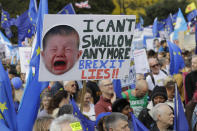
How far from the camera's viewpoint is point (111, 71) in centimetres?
430

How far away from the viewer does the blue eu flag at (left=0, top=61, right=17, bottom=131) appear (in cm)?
403

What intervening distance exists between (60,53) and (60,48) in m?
0.05

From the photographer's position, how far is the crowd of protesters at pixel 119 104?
393 centimetres

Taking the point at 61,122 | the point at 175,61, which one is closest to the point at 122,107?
the point at 61,122

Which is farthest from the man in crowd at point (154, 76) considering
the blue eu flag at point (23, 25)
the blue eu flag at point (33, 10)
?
the blue eu flag at point (23, 25)

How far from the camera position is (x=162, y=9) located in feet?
161

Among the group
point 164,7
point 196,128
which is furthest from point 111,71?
point 164,7

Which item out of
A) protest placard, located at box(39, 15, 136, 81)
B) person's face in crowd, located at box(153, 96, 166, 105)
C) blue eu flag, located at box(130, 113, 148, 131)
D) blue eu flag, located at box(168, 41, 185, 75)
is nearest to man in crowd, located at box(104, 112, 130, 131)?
blue eu flag, located at box(130, 113, 148, 131)

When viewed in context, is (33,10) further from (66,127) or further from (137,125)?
(66,127)

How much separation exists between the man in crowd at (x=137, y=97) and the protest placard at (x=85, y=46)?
1.48 meters

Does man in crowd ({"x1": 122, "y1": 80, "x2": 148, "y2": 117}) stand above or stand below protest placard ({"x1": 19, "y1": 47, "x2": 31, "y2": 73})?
below

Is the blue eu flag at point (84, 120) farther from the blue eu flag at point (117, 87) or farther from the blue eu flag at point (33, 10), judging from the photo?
the blue eu flag at point (33, 10)

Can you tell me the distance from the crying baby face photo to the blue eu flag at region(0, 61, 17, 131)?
1.71 feet

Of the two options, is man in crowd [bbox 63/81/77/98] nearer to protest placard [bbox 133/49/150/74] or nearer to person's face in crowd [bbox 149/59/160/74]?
protest placard [bbox 133/49/150/74]
